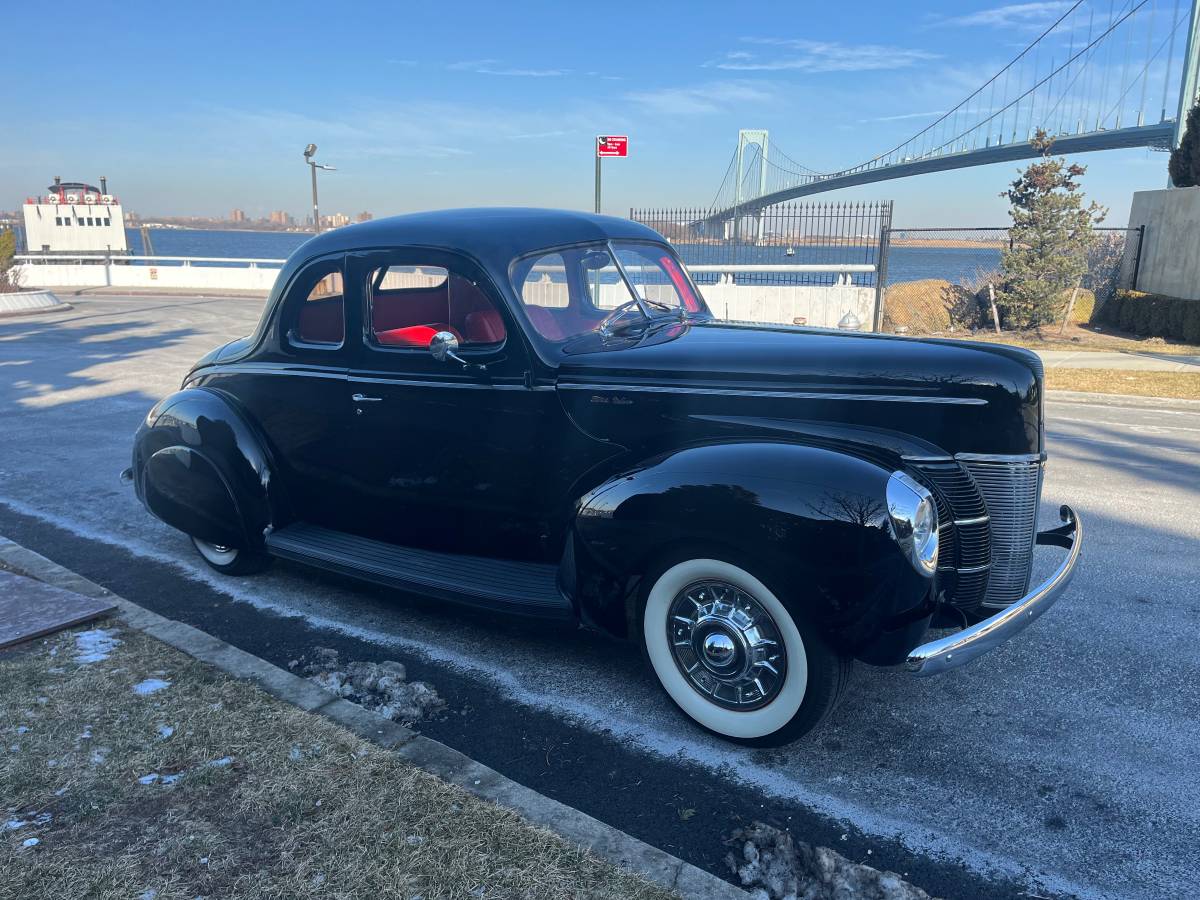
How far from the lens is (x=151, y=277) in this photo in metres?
29.2

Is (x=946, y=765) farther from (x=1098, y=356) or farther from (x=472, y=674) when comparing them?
(x=1098, y=356)

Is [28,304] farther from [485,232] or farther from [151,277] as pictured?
[485,232]

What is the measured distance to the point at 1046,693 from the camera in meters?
3.43

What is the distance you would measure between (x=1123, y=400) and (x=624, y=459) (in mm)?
8930

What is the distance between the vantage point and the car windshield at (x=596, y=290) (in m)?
3.78

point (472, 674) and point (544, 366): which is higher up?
point (544, 366)

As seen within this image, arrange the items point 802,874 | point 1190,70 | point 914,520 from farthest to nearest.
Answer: point 1190,70 → point 914,520 → point 802,874

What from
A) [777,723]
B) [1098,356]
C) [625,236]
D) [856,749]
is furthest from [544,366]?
[1098,356]

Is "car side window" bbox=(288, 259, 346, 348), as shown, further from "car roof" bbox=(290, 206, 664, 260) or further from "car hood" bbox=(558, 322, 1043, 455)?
"car hood" bbox=(558, 322, 1043, 455)

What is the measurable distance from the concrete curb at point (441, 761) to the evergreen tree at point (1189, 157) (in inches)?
748

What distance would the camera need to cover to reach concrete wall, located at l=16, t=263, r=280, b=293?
1117 inches

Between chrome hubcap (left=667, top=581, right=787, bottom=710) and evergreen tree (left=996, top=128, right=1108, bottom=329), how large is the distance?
1650cm


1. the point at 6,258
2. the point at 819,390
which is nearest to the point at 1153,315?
the point at 819,390

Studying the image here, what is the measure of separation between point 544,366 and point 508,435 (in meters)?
0.33
